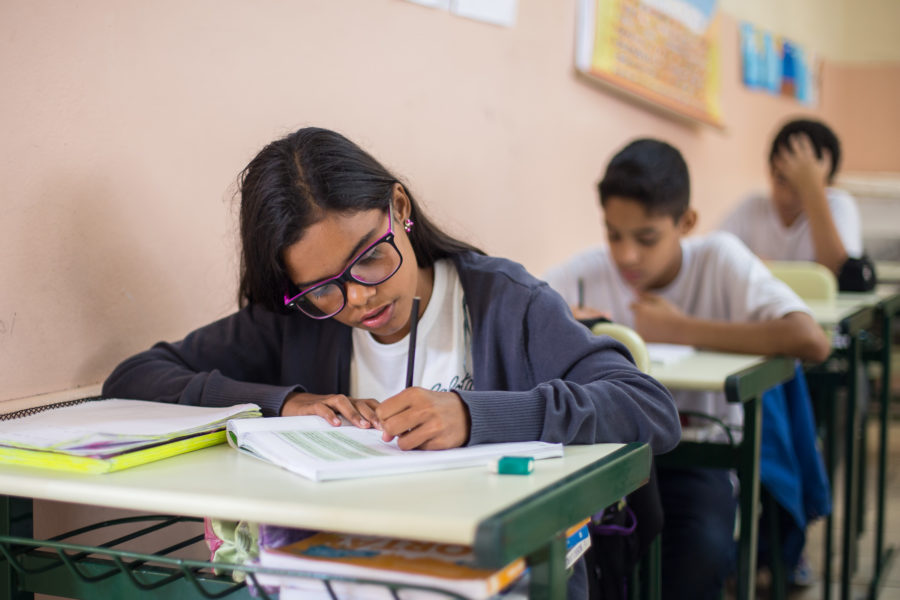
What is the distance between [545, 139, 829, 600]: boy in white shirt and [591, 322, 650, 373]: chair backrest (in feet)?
0.44

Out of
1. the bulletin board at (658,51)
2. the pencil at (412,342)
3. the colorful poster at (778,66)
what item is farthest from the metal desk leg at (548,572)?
the colorful poster at (778,66)

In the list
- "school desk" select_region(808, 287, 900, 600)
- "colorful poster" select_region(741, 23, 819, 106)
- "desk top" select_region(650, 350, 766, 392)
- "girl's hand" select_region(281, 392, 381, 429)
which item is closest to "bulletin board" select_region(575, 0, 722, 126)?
"colorful poster" select_region(741, 23, 819, 106)

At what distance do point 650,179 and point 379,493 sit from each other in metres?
1.46

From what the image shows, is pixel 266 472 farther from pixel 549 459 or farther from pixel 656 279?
pixel 656 279

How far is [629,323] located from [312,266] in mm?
1190

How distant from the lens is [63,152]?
1.42m

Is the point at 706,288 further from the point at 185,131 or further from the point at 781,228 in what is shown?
the point at 781,228

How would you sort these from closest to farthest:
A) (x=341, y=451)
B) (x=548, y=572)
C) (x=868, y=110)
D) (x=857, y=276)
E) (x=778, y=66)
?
(x=548, y=572), (x=341, y=451), (x=857, y=276), (x=778, y=66), (x=868, y=110)

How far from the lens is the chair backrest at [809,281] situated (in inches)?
106

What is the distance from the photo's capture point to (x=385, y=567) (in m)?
0.86

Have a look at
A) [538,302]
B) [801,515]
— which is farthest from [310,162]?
[801,515]

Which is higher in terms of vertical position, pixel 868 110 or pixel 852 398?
pixel 868 110

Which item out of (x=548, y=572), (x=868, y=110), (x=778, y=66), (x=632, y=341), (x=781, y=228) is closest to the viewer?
(x=548, y=572)

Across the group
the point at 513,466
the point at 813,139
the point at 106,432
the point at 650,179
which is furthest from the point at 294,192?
the point at 813,139
